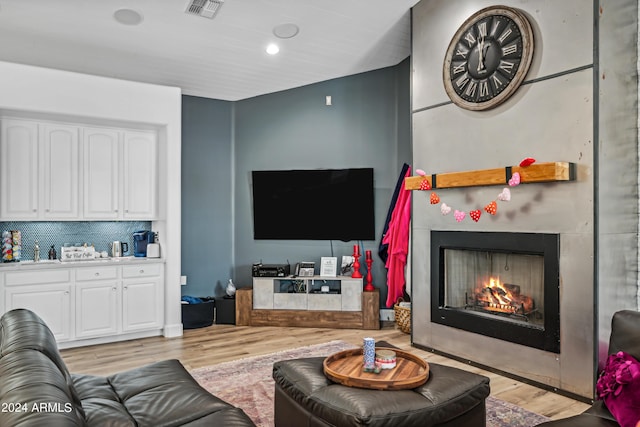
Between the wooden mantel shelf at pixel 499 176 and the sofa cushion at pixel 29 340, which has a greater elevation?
the wooden mantel shelf at pixel 499 176

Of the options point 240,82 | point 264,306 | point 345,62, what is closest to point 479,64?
point 345,62

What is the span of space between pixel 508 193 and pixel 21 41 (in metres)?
4.32

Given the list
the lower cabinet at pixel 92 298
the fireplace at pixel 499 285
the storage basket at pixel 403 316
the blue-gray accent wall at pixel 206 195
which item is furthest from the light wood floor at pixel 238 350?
the blue-gray accent wall at pixel 206 195

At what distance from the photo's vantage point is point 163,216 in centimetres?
526

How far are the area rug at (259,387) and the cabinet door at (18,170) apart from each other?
246 cm

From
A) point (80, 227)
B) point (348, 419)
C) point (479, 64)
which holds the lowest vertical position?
point (348, 419)

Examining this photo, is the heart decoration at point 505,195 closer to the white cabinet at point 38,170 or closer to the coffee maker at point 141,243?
the coffee maker at point 141,243

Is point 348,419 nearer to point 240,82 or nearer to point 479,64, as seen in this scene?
point 479,64

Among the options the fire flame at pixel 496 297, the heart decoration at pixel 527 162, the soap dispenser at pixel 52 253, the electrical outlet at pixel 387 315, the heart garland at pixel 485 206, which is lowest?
the electrical outlet at pixel 387 315

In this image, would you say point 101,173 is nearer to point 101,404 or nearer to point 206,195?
point 206,195

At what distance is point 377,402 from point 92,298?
3616 mm

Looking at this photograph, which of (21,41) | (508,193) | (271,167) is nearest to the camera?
(508,193)

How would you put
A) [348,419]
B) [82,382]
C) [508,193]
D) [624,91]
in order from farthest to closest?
[508,193]
[624,91]
[82,382]
[348,419]

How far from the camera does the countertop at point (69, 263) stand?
4438 millimetres
